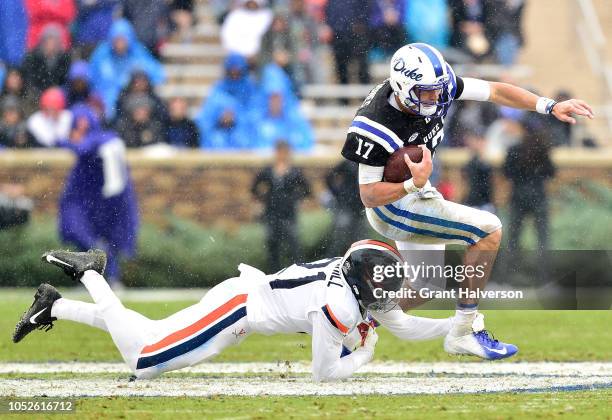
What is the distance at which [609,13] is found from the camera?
63.0ft

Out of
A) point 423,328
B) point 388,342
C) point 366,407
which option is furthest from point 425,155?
point 388,342

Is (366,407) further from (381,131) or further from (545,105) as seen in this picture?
(545,105)

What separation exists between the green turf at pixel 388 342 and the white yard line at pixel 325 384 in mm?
539

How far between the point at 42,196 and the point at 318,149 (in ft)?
10.8

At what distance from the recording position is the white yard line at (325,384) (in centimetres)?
812

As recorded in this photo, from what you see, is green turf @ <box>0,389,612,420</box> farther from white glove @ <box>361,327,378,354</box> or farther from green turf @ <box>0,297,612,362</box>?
green turf @ <box>0,297,612,362</box>

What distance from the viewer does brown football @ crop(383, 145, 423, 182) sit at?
329 inches

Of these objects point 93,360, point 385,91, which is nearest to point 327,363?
point 385,91

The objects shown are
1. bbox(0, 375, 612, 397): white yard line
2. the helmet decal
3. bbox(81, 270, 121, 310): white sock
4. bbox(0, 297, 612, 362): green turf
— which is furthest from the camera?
bbox(0, 297, 612, 362): green turf

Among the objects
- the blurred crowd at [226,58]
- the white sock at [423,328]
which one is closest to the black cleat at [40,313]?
the white sock at [423,328]

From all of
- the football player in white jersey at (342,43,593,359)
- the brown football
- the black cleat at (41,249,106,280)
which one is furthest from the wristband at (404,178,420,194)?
the black cleat at (41,249,106,280)

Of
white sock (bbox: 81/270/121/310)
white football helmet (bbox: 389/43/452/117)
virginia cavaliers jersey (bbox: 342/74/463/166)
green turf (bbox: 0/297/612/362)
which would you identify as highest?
white football helmet (bbox: 389/43/452/117)

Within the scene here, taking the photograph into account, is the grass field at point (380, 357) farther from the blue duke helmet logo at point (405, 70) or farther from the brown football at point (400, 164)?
the blue duke helmet logo at point (405, 70)

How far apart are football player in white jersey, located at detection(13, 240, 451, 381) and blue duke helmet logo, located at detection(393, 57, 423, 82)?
1.07 m
